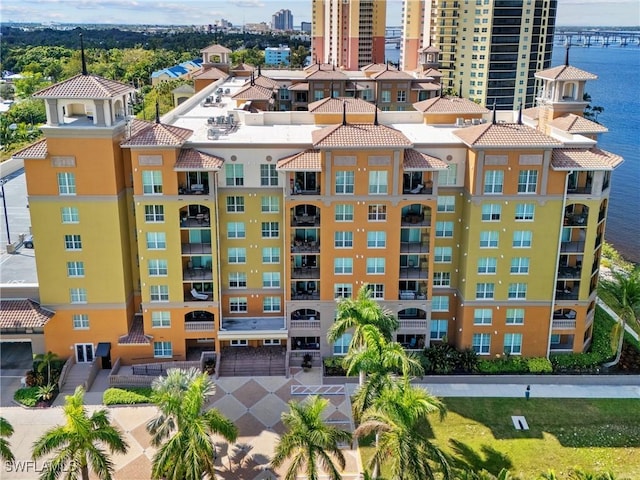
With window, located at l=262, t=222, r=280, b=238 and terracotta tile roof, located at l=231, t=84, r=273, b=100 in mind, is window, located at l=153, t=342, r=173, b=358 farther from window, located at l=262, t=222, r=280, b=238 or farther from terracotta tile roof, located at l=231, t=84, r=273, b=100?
terracotta tile roof, located at l=231, t=84, r=273, b=100

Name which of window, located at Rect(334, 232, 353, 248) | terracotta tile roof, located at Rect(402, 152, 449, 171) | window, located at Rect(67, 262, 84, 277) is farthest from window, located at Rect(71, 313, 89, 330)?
terracotta tile roof, located at Rect(402, 152, 449, 171)

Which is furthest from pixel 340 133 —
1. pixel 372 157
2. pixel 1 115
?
pixel 1 115

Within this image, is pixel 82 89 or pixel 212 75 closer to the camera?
pixel 82 89

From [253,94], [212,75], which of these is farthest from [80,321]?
[212,75]

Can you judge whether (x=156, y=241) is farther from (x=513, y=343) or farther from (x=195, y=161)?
(x=513, y=343)

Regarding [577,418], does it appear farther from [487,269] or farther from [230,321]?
[230,321]
